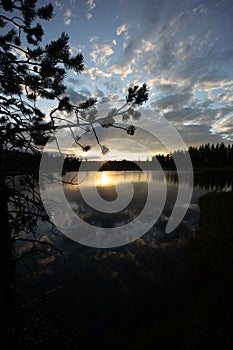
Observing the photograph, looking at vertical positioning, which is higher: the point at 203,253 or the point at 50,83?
the point at 50,83

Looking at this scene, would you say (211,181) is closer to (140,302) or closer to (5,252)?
(140,302)

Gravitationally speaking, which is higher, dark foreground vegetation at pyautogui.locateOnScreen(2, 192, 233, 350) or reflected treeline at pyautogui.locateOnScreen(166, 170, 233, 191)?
reflected treeline at pyautogui.locateOnScreen(166, 170, 233, 191)

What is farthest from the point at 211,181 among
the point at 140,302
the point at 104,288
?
the point at 104,288

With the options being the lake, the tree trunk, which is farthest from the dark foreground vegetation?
the tree trunk

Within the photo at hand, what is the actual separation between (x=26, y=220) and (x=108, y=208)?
18.0 meters

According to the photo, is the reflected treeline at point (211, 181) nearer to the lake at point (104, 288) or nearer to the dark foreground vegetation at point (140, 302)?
the dark foreground vegetation at point (140, 302)

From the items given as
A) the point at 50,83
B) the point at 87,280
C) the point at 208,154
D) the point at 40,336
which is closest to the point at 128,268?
the point at 87,280

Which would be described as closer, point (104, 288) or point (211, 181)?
point (104, 288)

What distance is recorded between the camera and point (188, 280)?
7594 mm

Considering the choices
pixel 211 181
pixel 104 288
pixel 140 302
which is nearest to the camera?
pixel 140 302

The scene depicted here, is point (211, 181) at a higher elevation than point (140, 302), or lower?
higher

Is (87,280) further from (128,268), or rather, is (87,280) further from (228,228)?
(228,228)

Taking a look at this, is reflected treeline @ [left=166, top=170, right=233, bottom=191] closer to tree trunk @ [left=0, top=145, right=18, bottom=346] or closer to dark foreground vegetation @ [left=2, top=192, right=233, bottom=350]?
dark foreground vegetation @ [left=2, top=192, right=233, bottom=350]

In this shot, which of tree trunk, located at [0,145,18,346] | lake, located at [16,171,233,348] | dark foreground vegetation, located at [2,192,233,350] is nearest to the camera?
tree trunk, located at [0,145,18,346]
